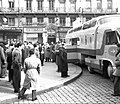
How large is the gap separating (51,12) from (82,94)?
36.4 meters

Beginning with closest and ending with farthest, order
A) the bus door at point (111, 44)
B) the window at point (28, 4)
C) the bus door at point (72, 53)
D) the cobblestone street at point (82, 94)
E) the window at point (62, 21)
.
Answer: the cobblestone street at point (82, 94) < the bus door at point (111, 44) < the bus door at point (72, 53) < the window at point (28, 4) < the window at point (62, 21)

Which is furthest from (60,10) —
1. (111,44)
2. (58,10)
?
(111,44)

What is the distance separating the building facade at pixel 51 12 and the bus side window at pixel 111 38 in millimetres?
30628

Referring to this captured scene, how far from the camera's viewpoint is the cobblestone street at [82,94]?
22.8 feet

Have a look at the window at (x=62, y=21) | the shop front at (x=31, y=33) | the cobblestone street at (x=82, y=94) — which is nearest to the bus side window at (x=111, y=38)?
the cobblestone street at (x=82, y=94)

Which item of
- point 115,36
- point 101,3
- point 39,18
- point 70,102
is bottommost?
point 70,102

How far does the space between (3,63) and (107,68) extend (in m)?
4.83

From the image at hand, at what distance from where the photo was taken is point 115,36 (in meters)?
9.44

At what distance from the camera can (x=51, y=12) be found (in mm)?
42812

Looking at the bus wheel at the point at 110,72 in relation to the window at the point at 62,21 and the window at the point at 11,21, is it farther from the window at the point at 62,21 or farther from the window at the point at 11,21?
the window at the point at 11,21

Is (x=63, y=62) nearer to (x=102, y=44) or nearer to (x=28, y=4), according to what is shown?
(x=102, y=44)

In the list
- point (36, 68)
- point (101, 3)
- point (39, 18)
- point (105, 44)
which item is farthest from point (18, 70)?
point (101, 3)

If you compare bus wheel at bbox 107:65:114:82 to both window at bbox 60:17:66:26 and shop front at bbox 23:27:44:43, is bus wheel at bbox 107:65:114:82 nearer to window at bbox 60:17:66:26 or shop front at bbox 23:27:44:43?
shop front at bbox 23:27:44:43

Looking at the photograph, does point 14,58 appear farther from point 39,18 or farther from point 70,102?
point 39,18
